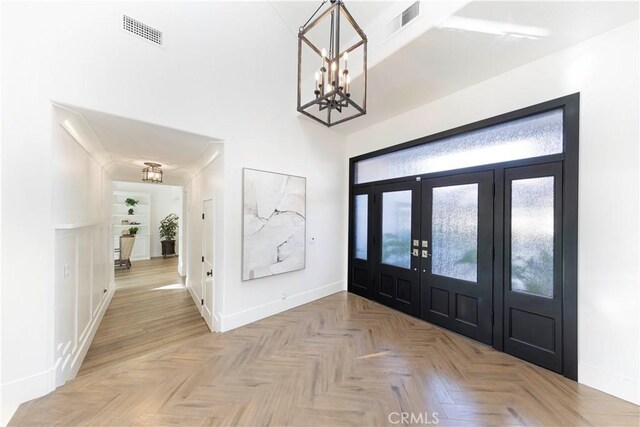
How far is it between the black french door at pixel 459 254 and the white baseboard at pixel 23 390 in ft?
14.0

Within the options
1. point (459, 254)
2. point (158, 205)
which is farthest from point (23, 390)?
point (158, 205)

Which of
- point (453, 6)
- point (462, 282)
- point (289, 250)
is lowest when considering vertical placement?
point (462, 282)

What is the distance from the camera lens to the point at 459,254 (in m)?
3.29

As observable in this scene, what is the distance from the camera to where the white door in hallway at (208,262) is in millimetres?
3781

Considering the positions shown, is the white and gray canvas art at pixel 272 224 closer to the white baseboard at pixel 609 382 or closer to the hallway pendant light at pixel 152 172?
the hallway pendant light at pixel 152 172

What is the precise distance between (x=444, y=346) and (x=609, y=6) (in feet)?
11.9

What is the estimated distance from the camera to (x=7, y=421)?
71.8 inches

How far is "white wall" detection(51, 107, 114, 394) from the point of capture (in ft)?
7.48

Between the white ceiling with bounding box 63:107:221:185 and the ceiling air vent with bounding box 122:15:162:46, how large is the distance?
93 centimetres

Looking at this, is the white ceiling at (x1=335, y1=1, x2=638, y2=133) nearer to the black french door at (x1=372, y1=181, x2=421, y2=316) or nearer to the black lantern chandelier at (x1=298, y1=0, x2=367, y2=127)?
the black lantern chandelier at (x1=298, y1=0, x2=367, y2=127)

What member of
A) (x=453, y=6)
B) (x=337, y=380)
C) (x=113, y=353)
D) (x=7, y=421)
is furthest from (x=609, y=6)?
(x=113, y=353)

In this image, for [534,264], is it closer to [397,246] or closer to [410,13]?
[397,246]

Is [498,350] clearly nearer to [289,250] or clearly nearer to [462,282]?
[462,282]

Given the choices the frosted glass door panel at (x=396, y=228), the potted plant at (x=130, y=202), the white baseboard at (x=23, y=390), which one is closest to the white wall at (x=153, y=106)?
the white baseboard at (x=23, y=390)
